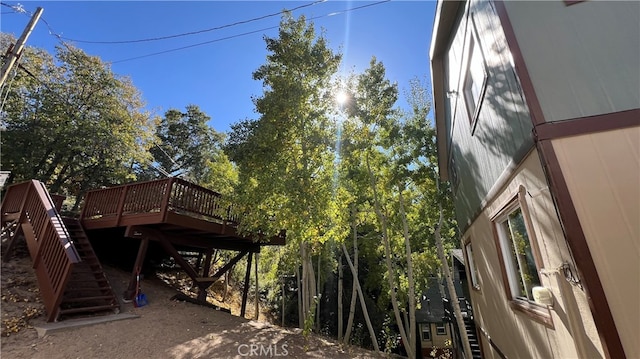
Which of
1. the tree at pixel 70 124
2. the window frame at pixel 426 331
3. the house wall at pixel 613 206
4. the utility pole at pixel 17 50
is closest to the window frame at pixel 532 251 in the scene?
Answer: the house wall at pixel 613 206

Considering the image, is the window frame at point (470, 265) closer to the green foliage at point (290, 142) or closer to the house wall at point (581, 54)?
the green foliage at point (290, 142)

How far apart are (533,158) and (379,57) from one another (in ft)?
27.9

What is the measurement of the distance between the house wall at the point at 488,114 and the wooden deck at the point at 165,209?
19.9 ft

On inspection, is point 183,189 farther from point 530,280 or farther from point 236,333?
point 530,280

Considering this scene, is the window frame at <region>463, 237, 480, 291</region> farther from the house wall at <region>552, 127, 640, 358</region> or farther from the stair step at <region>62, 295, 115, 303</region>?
the stair step at <region>62, 295, 115, 303</region>

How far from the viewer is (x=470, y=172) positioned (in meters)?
5.15

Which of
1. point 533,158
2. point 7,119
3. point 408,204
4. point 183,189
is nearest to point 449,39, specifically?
point 533,158

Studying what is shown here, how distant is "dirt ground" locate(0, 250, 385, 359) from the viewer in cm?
495

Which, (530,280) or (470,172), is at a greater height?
(470,172)

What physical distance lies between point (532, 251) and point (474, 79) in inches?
103

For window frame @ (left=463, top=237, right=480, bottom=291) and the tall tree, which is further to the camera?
the tall tree

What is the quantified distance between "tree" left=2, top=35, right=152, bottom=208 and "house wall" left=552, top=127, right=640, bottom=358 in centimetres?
1910

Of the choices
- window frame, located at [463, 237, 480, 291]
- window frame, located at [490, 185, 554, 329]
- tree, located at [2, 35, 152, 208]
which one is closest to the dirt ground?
window frame, located at [463, 237, 480, 291]

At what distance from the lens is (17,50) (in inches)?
309
